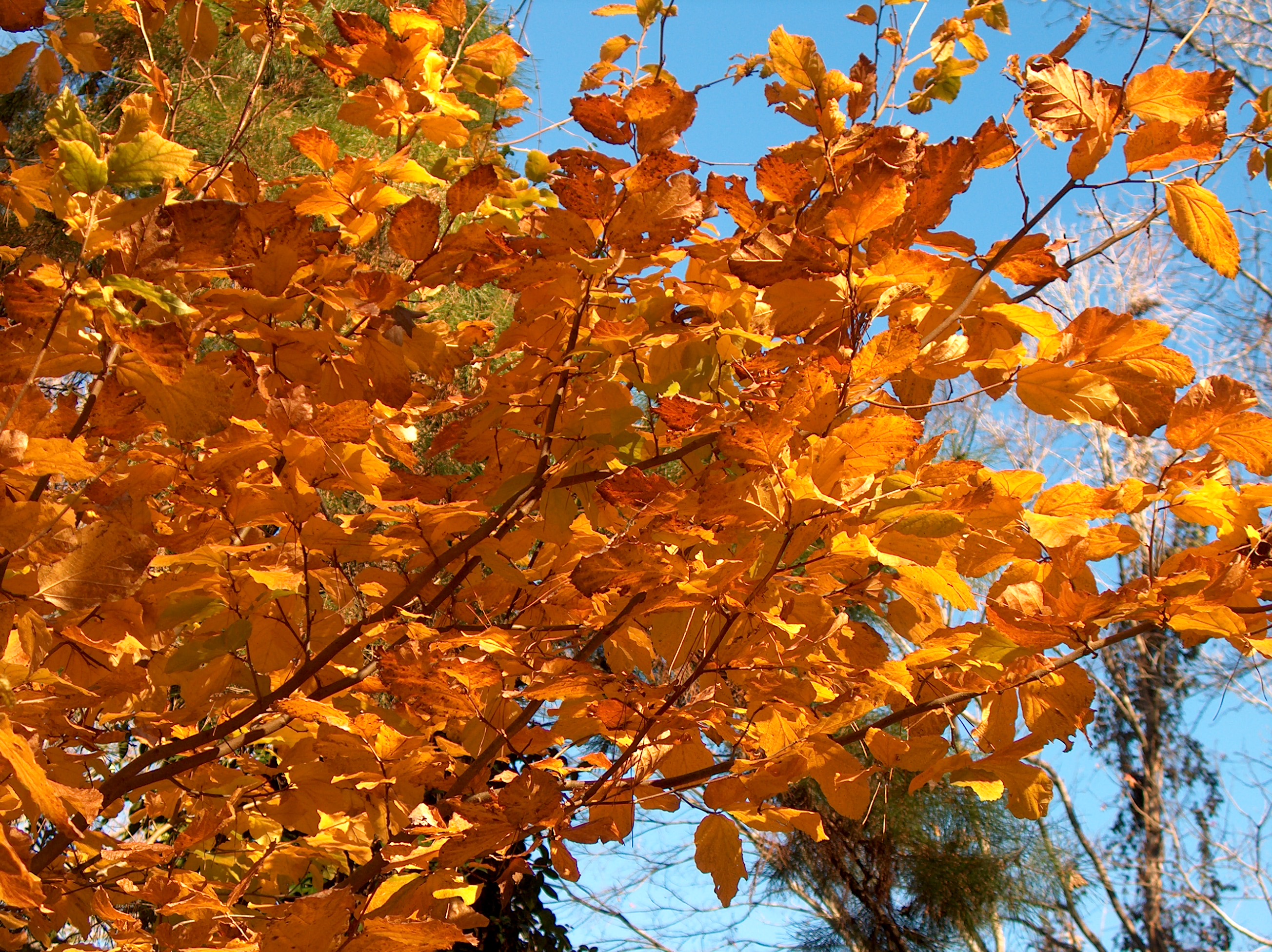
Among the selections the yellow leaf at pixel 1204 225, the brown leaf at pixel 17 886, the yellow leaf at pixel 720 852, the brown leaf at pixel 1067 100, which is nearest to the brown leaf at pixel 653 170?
the brown leaf at pixel 1067 100

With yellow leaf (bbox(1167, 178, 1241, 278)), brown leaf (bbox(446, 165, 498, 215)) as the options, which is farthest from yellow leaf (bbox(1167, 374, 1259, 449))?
brown leaf (bbox(446, 165, 498, 215))

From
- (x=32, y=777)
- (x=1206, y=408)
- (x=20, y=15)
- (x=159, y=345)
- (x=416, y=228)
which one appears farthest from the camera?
(x=20, y=15)

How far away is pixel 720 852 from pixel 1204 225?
0.67m

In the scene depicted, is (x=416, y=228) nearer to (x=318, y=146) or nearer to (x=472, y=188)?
(x=472, y=188)

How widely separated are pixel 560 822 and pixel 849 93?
83 cm

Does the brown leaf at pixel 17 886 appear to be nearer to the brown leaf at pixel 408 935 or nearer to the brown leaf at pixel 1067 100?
the brown leaf at pixel 408 935

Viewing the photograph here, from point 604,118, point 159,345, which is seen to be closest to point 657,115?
point 604,118

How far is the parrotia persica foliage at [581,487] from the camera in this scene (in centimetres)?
75

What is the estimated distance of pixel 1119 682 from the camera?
8570 mm

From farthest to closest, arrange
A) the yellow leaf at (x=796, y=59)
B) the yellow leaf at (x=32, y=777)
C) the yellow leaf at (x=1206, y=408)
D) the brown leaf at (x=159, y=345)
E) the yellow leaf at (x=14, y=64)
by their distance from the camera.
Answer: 1. the yellow leaf at (x=14, y=64)
2. the yellow leaf at (x=796, y=59)
3. the yellow leaf at (x=1206, y=408)
4. the brown leaf at (x=159, y=345)
5. the yellow leaf at (x=32, y=777)

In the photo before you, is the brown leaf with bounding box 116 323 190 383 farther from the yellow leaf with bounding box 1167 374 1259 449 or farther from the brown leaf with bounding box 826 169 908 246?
the yellow leaf with bounding box 1167 374 1259 449

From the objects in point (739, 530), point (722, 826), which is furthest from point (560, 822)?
point (739, 530)

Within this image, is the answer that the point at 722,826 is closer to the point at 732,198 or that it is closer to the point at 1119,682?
the point at 732,198

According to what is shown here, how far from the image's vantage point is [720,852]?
88cm
